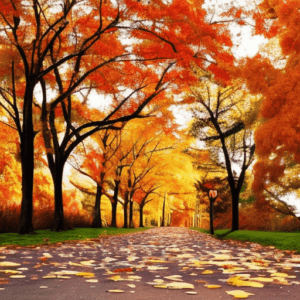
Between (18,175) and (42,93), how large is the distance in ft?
27.7

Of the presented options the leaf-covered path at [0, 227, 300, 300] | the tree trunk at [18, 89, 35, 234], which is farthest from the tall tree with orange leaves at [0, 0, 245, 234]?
the leaf-covered path at [0, 227, 300, 300]

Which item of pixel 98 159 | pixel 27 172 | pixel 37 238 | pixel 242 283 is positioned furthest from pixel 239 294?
pixel 98 159

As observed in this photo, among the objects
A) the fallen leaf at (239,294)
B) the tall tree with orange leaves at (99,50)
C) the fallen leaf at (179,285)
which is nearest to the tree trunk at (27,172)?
the tall tree with orange leaves at (99,50)

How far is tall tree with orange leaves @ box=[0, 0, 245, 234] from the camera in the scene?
1177 centimetres

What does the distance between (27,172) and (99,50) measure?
16.4 feet

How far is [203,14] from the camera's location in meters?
12.8

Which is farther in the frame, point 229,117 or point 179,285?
point 229,117

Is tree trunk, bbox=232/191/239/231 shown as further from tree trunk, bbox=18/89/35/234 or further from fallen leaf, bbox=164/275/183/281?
fallen leaf, bbox=164/275/183/281

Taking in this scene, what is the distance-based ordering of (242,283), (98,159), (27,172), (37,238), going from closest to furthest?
1. (242,283)
2. (37,238)
3. (27,172)
4. (98,159)

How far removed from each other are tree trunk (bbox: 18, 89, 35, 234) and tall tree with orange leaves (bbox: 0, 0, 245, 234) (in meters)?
0.03

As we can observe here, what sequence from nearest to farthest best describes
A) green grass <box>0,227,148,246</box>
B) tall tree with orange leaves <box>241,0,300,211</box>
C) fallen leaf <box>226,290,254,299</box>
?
fallen leaf <box>226,290,254,299</box> → green grass <box>0,227,148,246</box> → tall tree with orange leaves <box>241,0,300,211</box>

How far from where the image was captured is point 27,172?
12273mm

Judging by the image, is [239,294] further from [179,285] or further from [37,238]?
[37,238]

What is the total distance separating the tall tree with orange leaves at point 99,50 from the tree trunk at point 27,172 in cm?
3
